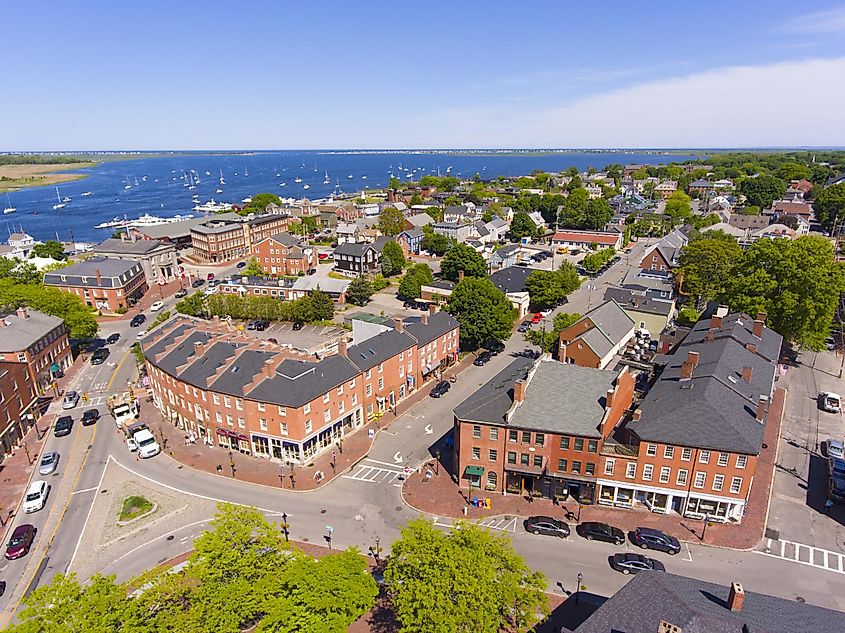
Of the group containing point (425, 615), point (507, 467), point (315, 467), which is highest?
point (425, 615)

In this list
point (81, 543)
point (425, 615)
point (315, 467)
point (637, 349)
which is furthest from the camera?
point (637, 349)

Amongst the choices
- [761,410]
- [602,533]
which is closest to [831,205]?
[761,410]

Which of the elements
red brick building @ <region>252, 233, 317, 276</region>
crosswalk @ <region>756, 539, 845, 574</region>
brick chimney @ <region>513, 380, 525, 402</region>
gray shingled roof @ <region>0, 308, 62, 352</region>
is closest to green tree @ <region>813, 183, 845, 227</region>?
crosswalk @ <region>756, 539, 845, 574</region>

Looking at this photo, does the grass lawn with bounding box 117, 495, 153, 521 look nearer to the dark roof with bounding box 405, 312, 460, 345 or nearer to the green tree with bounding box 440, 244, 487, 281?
the dark roof with bounding box 405, 312, 460, 345

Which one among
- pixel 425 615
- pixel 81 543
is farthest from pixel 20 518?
pixel 425 615

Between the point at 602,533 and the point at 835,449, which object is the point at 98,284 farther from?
the point at 835,449

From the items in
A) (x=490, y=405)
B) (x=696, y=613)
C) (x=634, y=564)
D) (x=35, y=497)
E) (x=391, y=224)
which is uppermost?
(x=391, y=224)

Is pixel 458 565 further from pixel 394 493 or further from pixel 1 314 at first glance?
pixel 1 314
